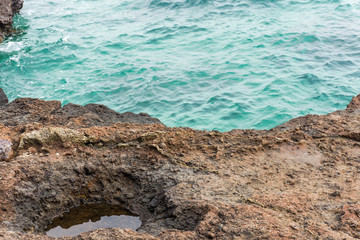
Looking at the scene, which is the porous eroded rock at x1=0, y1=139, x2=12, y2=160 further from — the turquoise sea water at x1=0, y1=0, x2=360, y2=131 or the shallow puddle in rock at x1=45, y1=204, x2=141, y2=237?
the turquoise sea water at x1=0, y1=0, x2=360, y2=131

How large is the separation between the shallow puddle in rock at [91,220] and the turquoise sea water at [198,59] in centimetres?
504

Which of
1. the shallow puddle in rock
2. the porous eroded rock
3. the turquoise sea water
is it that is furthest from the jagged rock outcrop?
the shallow puddle in rock

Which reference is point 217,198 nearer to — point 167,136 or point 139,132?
point 167,136

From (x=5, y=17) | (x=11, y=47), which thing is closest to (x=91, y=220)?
(x=11, y=47)

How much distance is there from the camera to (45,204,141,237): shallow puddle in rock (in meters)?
4.01

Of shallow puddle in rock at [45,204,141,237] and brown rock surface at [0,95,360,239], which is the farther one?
shallow puddle in rock at [45,204,141,237]

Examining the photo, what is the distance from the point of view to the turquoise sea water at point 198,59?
32.0ft

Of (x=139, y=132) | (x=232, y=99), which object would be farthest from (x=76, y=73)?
(x=139, y=132)

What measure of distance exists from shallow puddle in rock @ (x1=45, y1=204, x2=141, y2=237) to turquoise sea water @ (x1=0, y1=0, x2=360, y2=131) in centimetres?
504

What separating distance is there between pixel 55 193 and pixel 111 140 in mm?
1053

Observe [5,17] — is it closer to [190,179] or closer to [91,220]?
[91,220]

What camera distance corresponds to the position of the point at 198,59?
12039mm

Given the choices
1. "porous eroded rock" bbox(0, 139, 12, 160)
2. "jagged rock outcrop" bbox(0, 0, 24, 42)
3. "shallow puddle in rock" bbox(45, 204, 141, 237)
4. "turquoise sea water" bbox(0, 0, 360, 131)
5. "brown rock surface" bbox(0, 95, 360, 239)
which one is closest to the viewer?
"brown rock surface" bbox(0, 95, 360, 239)

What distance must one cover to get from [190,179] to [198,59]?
8.33 meters
